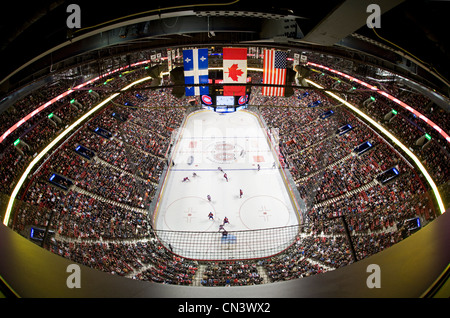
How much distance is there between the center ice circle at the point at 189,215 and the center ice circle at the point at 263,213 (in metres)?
2.14

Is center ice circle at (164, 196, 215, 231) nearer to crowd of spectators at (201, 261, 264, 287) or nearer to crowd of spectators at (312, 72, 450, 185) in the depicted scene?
crowd of spectators at (201, 261, 264, 287)

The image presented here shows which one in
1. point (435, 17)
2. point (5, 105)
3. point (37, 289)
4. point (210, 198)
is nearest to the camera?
point (37, 289)

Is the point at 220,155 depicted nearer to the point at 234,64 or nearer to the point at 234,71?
the point at 234,71

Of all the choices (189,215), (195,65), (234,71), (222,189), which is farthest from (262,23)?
(222,189)

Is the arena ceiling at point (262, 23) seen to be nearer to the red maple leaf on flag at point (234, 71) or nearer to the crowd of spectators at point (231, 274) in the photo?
the red maple leaf on flag at point (234, 71)

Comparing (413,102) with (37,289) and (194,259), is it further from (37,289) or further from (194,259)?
(37,289)

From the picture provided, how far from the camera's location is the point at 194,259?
14.8m

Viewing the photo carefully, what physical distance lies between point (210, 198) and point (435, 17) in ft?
50.0

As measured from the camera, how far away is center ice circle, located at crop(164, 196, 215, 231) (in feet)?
56.7

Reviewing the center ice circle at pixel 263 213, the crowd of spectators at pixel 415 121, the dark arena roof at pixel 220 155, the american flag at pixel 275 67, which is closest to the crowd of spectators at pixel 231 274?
the dark arena roof at pixel 220 155

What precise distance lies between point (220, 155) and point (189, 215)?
7.52 metres

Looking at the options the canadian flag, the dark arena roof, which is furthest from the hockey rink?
the canadian flag

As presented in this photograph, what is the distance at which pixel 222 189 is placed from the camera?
807 inches
